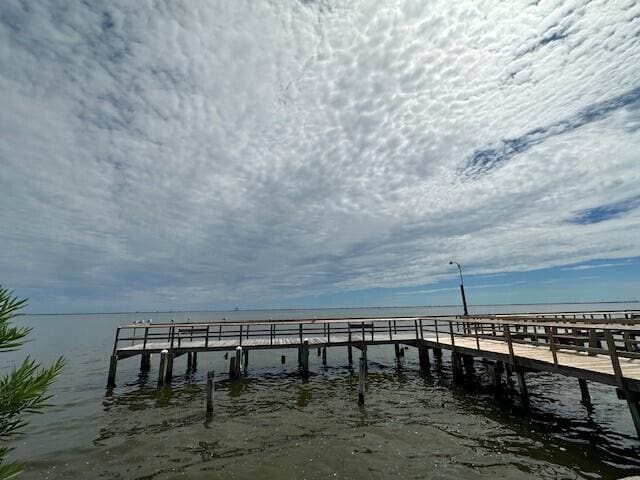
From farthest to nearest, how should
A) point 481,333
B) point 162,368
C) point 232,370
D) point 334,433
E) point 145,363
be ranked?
point 145,363 → point 232,370 → point 481,333 → point 162,368 → point 334,433

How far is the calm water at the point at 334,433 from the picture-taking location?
9.59 metres

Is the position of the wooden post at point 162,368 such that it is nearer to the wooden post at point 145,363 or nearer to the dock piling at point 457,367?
the wooden post at point 145,363

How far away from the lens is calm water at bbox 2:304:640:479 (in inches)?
377

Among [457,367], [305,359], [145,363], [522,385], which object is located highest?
[305,359]

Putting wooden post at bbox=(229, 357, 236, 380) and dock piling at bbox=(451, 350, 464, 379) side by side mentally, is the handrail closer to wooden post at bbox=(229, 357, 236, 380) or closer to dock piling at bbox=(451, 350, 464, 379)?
dock piling at bbox=(451, 350, 464, 379)

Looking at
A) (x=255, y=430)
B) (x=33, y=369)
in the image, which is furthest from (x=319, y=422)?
(x=33, y=369)

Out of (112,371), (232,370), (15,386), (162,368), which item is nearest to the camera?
(15,386)

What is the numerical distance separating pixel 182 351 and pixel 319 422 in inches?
410

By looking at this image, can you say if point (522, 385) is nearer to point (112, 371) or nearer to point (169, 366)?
point (169, 366)

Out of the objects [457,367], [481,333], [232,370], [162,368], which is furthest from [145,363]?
[481,333]

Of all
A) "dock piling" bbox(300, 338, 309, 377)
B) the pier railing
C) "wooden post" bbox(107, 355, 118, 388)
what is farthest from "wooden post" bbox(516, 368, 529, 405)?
"wooden post" bbox(107, 355, 118, 388)

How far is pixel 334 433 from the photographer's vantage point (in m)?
12.0

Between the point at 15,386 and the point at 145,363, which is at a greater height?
the point at 15,386

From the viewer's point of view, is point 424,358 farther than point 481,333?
Yes
